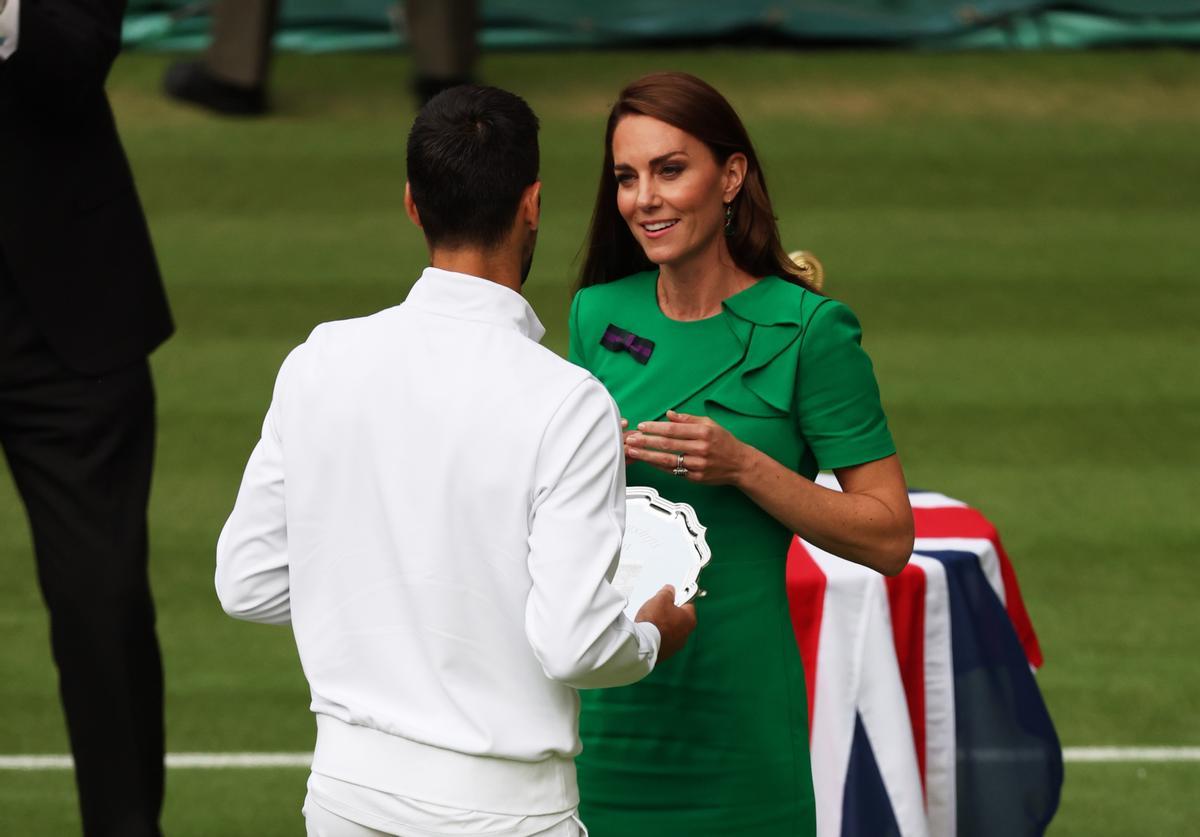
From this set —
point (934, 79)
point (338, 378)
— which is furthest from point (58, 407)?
point (934, 79)

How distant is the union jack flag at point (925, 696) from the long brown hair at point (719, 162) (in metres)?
0.95

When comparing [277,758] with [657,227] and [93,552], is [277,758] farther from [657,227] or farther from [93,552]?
[657,227]

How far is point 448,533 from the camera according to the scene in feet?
7.04

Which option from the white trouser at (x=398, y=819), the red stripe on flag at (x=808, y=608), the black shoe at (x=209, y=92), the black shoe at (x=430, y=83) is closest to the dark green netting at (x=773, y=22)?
the black shoe at (x=209, y=92)

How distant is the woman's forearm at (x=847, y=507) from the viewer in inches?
103

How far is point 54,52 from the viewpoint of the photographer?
11.1ft

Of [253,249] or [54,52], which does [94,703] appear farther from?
[253,249]

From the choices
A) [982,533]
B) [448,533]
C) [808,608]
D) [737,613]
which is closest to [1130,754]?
[982,533]

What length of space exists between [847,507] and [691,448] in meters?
0.33

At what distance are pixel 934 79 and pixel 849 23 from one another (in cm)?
78

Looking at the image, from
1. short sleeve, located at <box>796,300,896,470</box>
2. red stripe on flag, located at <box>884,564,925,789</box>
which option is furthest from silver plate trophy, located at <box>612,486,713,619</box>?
red stripe on flag, located at <box>884,564,925,789</box>

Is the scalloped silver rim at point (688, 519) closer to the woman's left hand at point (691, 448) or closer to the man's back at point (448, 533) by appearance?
the woman's left hand at point (691, 448)

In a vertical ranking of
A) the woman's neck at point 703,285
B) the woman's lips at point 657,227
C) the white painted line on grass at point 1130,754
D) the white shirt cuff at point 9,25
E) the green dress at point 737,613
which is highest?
the white shirt cuff at point 9,25

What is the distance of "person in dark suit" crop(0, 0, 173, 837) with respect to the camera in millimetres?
3555
